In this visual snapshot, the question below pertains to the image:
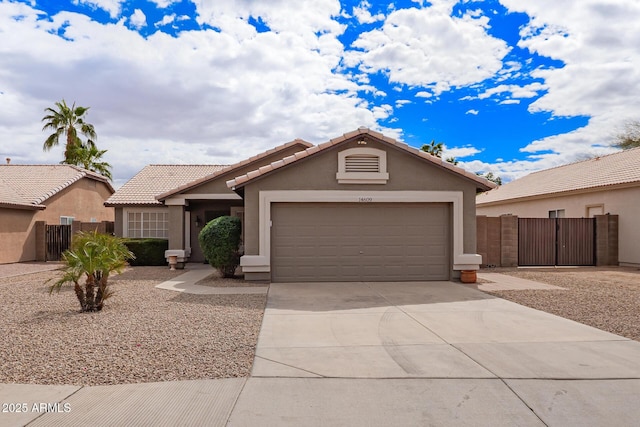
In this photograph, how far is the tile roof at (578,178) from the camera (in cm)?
1945

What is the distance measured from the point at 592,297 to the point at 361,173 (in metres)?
6.31

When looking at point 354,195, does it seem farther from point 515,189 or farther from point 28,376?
point 515,189

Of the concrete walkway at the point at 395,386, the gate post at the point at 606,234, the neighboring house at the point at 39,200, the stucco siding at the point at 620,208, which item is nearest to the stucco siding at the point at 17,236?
the neighboring house at the point at 39,200

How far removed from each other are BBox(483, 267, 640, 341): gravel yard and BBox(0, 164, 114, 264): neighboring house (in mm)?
19813

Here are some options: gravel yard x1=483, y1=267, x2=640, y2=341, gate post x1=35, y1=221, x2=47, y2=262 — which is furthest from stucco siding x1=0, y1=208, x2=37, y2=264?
gravel yard x1=483, y1=267, x2=640, y2=341

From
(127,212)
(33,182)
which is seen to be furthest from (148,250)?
(33,182)

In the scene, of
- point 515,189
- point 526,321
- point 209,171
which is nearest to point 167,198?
point 209,171

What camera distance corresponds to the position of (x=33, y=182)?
81.1 ft

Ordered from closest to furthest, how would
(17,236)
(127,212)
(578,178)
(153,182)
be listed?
(17,236), (127,212), (578,178), (153,182)

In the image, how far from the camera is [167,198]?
712 inches

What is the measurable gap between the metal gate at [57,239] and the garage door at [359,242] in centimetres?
1410

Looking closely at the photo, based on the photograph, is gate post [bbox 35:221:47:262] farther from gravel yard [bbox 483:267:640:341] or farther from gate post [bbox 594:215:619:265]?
gate post [bbox 594:215:619:265]

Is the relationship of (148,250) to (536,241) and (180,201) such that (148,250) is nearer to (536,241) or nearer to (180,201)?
(180,201)

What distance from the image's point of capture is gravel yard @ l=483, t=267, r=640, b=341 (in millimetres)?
8180
